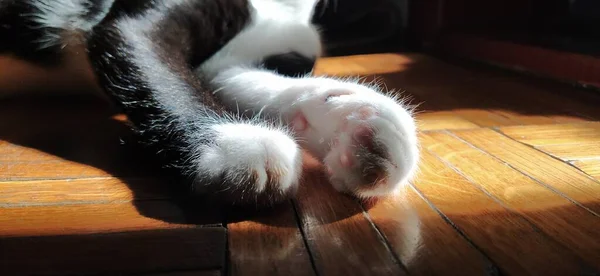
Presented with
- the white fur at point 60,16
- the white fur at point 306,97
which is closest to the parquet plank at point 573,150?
the white fur at point 306,97

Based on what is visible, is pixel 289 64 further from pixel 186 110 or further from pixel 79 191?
pixel 79 191

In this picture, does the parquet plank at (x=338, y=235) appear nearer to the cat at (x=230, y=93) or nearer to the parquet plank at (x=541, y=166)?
the cat at (x=230, y=93)

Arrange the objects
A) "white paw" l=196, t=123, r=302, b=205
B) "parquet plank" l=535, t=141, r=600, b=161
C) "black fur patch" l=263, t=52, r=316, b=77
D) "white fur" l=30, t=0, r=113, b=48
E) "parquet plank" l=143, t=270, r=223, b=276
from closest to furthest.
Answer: "parquet plank" l=143, t=270, r=223, b=276 → "white paw" l=196, t=123, r=302, b=205 → "parquet plank" l=535, t=141, r=600, b=161 → "white fur" l=30, t=0, r=113, b=48 → "black fur patch" l=263, t=52, r=316, b=77

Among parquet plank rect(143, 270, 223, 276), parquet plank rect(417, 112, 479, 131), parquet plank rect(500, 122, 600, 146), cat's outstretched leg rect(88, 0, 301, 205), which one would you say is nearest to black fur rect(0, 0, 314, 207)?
cat's outstretched leg rect(88, 0, 301, 205)

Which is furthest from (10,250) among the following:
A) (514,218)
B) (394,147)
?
(514,218)

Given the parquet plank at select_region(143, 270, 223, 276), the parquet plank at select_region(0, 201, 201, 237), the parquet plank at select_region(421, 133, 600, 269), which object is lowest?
the parquet plank at select_region(421, 133, 600, 269)

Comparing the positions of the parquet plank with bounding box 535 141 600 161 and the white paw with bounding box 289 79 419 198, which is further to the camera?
the parquet plank with bounding box 535 141 600 161

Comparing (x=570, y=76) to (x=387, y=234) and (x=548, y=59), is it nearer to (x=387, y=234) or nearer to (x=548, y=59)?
(x=548, y=59)

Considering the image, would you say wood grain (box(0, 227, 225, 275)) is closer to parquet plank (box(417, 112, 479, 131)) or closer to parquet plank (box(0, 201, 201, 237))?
parquet plank (box(0, 201, 201, 237))
